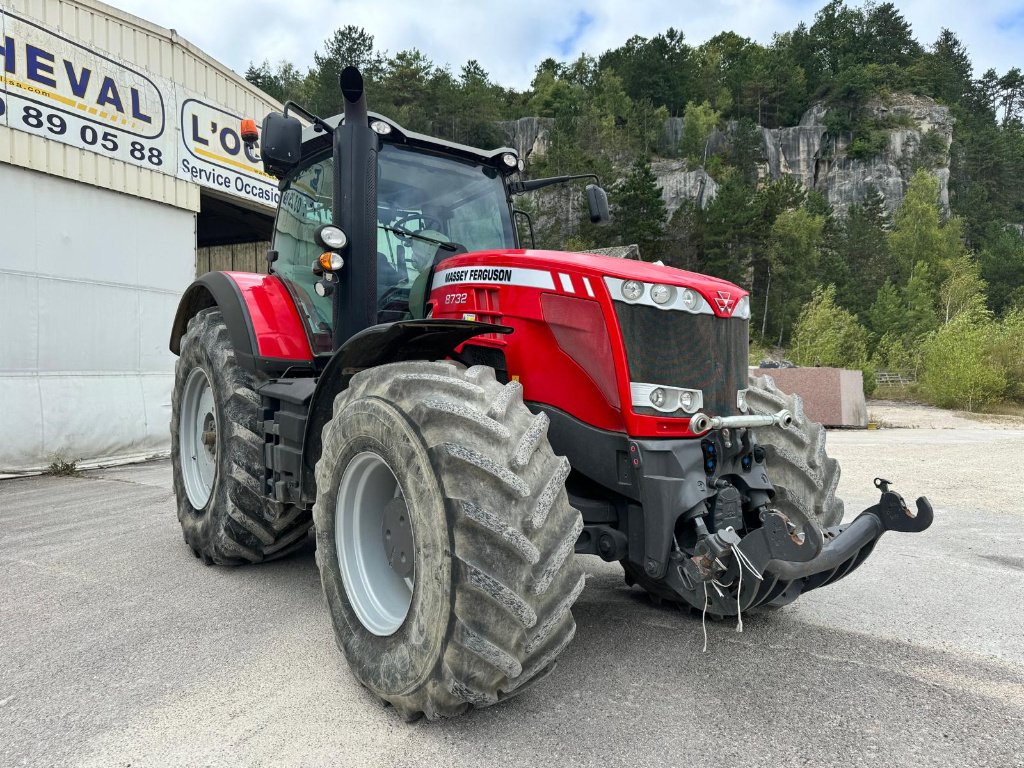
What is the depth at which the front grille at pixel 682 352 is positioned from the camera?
2.62 m

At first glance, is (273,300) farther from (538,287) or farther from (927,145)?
(927,145)

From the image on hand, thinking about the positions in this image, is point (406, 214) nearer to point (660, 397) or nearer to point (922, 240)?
point (660, 397)

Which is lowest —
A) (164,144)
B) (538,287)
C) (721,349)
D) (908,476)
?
(908,476)

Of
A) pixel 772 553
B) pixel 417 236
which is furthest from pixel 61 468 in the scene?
pixel 772 553

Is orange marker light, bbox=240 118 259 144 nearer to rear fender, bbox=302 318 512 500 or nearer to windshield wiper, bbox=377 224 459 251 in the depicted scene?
windshield wiper, bbox=377 224 459 251

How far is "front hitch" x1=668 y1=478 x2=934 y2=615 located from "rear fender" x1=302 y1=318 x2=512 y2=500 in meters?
1.15

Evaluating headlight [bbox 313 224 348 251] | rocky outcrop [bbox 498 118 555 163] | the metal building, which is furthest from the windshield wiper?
rocky outcrop [bbox 498 118 555 163]

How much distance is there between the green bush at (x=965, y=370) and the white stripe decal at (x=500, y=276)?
22.6 meters

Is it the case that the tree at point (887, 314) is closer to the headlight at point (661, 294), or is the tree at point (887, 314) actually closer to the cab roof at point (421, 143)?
the cab roof at point (421, 143)

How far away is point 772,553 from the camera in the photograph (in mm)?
2318

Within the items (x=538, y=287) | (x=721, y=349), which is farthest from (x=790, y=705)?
(x=538, y=287)

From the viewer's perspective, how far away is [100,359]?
373 inches

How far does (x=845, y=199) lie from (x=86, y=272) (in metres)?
83.0

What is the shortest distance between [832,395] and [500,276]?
15.9m
